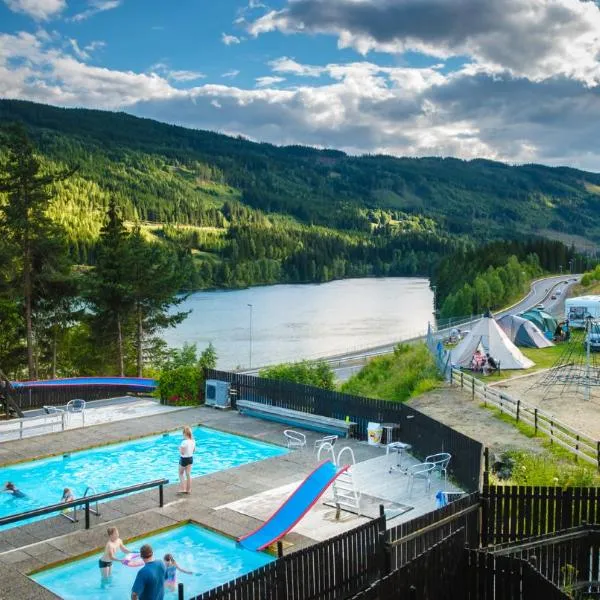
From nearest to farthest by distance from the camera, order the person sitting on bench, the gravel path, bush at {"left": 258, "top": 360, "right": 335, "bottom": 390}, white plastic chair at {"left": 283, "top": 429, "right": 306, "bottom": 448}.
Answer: the gravel path, white plastic chair at {"left": 283, "top": 429, "right": 306, "bottom": 448}, bush at {"left": 258, "top": 360, "right": 335, "bottom": 390}, the person sitting on bench

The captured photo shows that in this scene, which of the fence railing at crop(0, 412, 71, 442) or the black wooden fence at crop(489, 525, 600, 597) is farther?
the fence railing at crop(0, 412, 71, 442)

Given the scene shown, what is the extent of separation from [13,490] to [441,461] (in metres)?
10.4

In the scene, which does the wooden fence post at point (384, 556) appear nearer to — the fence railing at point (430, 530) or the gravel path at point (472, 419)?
the fence railing at point (430, 530)

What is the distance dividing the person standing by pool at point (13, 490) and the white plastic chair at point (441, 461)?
10021 mm

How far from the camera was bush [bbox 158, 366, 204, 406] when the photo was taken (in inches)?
1006

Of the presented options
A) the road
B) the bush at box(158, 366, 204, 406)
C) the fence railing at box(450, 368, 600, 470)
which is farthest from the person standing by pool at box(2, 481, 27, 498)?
the road

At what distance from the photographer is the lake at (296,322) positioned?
80.6 meters

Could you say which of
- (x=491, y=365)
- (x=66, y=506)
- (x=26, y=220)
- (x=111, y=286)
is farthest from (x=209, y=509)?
(x=111, y=286)

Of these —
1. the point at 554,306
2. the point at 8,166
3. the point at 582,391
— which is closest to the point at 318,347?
the point at 554,306

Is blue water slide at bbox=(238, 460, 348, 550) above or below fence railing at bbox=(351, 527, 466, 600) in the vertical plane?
below

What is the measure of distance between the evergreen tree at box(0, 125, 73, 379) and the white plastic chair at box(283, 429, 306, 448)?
2169cm

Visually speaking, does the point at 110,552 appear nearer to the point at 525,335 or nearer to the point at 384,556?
the point at 384,556

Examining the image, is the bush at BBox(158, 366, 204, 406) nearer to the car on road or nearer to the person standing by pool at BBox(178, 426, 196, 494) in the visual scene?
the person standing by pool at BBox(178, 426, 196, 494)

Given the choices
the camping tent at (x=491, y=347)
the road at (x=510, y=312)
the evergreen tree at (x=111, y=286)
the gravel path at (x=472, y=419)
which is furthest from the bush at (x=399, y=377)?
the evergreen tree at (x=111, y=286)
